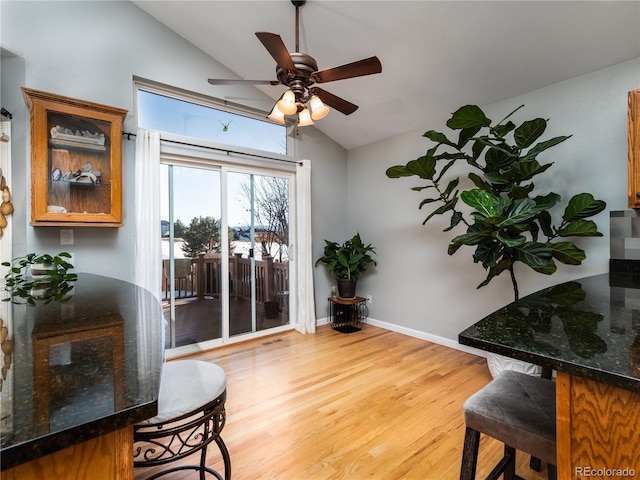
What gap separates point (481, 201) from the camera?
2045mm

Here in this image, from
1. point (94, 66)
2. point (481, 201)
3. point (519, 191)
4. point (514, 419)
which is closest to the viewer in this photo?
point (514, 419)

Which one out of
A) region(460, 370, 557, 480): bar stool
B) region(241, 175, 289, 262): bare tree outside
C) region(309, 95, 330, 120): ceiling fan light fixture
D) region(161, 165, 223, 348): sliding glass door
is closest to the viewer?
region(460, 370, 557, 480): bar stool

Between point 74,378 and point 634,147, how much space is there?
9.03 feet

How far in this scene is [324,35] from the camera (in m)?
2.55

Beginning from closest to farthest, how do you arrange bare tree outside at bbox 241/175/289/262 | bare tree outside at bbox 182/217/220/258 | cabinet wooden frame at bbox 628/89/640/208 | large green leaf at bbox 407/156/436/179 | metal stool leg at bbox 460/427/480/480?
1. metal stool leg at bbox 460/427/480/480
2. cabinet wooden frame at bbox 628/89/640/208
3. large green leaf at bbox 407/156/436/179
4. bare tree outside at bbox 182/217/220/258
5. bare tree outside at bbox 241/175/289/262

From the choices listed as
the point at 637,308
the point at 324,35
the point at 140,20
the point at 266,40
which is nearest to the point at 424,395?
the point at 637,308

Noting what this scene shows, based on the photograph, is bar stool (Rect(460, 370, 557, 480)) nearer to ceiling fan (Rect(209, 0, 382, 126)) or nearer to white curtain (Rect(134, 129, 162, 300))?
ceiling fan (Rect(209, 0, 382, 126))

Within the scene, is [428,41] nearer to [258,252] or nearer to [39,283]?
[258,252]

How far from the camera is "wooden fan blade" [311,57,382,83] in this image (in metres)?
1.85

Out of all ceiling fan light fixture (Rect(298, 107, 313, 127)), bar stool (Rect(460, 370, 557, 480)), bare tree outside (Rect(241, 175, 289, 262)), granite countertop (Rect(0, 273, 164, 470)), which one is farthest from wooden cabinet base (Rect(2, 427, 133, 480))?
bare tree outside (Rect(241, 175, 289, 262))

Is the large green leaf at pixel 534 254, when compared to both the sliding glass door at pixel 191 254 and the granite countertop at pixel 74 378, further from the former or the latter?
the sliding glass door at pixel 191 254

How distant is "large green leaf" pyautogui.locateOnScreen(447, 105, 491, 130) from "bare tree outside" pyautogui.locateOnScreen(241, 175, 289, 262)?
7.35ft

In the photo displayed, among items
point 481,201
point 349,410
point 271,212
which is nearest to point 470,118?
point 481,201

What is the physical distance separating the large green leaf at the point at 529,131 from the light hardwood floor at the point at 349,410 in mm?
1961
